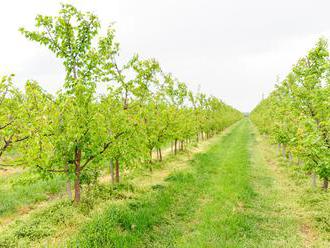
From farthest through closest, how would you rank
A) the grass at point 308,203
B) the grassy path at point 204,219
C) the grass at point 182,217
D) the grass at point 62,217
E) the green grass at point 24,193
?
1. the green grass at point 24,193
2. the grass at point 308,203
3. the grassy path at point 204,219
4. the grass at point 182,217
5. the grass at point 62,217

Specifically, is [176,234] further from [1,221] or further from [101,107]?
[1,221]

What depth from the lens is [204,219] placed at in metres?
9.54

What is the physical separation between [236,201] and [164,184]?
3869 mm

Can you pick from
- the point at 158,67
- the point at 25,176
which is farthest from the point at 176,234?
the point at 158,67

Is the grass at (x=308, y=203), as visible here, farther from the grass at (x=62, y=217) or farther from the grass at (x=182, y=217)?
the grass at (x=62, y=217)

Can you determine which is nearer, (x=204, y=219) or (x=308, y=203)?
(x=204, y=219)

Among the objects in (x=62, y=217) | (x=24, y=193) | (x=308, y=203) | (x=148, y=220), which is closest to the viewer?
(x=62, y=217)

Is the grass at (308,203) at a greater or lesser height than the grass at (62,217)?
lesser

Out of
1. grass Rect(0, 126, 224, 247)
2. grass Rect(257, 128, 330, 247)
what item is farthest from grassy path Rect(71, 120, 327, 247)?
grass Rect(0, 126, 224, 247)

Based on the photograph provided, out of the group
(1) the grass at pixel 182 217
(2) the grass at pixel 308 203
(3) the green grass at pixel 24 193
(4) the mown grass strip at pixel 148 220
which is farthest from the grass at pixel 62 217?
(2) the grass at pixel 308 203

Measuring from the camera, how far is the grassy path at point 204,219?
784 cm

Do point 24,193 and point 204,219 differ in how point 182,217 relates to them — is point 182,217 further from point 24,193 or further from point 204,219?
point 24,193

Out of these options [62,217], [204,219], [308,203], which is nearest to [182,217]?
→ [204,219]

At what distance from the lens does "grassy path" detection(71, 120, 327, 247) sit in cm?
784
